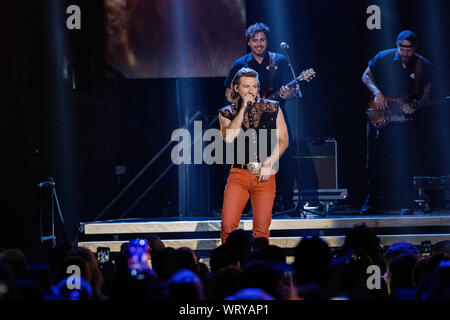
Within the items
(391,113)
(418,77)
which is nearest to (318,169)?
(391,113)

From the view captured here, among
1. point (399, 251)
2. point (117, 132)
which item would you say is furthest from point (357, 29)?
point (399, 251)

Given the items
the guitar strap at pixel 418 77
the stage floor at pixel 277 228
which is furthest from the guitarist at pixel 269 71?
the guitar strap at pixel 418 77

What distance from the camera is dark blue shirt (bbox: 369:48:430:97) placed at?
24.5 feet

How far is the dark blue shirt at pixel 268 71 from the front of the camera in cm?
743

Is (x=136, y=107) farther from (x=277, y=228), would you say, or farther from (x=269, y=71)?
(x=277, y=228)

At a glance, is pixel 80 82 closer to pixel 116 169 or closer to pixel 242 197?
pixel 116 169

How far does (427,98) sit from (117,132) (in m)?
4.47

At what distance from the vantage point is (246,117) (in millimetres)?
5156

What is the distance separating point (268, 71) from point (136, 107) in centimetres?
241

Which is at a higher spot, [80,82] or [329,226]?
[80,82]

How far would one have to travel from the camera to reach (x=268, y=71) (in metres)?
7.46

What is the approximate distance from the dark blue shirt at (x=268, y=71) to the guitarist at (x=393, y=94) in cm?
109

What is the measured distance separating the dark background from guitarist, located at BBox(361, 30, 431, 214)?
0.85 m

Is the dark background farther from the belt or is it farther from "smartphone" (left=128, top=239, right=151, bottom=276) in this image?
"smartphone" (left=128, top=239, right=151, bottom=276)
